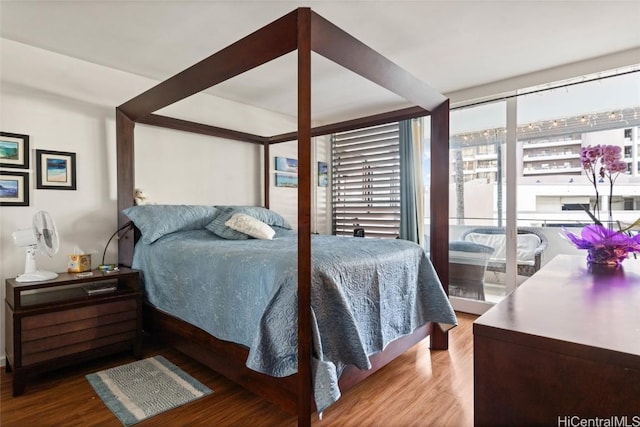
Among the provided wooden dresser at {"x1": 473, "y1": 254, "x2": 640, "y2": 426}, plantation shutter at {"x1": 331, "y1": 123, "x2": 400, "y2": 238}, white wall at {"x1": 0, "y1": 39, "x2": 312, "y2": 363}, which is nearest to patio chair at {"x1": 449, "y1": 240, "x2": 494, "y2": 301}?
plantation shutter at {"x1": 331, "y1": 123, "x2": 400, "y2": 238}

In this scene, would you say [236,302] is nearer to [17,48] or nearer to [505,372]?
[505,372]

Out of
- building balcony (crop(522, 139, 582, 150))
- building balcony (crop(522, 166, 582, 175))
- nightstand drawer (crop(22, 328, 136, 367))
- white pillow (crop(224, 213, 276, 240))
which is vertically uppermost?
building balcony (crop(522, 139, 582, 150))

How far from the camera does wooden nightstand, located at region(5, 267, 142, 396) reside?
2129mm

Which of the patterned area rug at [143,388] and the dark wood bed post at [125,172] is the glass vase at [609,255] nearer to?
the patterned area rug at [143,388]

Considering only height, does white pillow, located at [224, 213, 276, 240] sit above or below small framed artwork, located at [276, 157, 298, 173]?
below

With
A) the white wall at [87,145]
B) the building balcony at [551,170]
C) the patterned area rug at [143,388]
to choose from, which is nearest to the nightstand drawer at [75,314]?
the patterned area rug at [143,388]

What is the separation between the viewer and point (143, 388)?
2.16 m

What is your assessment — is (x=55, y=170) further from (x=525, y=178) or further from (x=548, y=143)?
(x=548, y=143)

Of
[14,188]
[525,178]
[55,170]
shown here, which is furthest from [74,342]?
[525,178]

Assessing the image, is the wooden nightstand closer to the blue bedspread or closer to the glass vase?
the blue bedspread

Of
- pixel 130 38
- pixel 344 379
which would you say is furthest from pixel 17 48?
pixel 344 379

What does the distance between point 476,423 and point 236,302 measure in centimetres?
146

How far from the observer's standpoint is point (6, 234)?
2.52m

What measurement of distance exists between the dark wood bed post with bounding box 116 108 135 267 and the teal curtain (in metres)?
2.91
